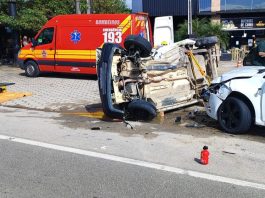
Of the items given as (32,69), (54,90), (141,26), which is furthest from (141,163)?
(32,69)

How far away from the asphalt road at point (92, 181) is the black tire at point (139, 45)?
10.6ft

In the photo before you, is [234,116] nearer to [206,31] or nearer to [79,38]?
[79,38]

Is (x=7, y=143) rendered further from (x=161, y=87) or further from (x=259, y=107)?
(x=259, y=107)

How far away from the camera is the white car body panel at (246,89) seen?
718cm

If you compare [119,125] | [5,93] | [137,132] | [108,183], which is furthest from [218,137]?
[5,93]

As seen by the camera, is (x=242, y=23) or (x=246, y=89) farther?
(x=242, y=23)

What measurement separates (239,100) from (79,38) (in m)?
9.53

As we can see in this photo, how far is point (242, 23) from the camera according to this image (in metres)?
28.6

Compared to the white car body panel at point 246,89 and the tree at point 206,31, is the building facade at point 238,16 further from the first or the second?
the white car body panel at point 246,89

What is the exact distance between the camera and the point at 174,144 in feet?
22.9

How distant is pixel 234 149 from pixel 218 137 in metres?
0.73

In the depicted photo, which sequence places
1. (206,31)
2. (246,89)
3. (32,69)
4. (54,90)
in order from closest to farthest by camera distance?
(246,89) < (54,90) < (32,69) < (206,31)

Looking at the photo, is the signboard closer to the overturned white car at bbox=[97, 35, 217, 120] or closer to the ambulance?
the ambulance

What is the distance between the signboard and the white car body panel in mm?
21082
